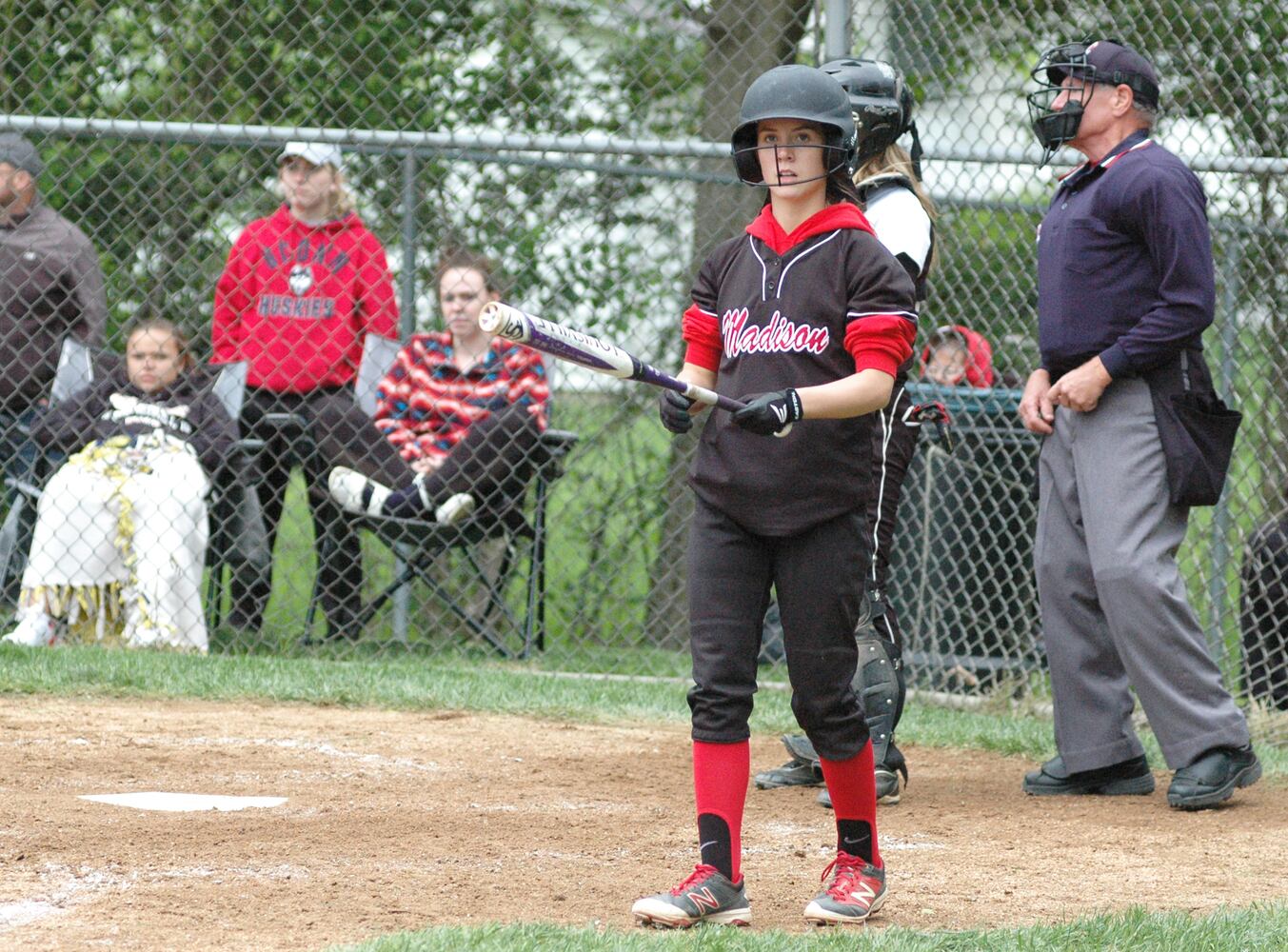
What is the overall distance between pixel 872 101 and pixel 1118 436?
124 cm

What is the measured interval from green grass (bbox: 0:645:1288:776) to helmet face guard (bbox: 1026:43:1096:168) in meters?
2.09

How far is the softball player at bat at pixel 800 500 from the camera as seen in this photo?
3.28 meters

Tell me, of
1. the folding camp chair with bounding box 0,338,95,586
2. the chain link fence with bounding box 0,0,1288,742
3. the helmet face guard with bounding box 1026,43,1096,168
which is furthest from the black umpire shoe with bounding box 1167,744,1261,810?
the folding camp chair with bounding box 0,338,95,586

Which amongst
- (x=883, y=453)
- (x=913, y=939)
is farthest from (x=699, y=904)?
(x=883, y=453)

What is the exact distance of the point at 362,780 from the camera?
4598mm

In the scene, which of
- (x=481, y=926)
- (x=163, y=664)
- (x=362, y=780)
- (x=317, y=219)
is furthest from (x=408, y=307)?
(x=481, y=926)

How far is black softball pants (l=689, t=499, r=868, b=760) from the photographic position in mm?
3305

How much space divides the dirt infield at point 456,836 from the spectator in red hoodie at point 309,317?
5.51 ft

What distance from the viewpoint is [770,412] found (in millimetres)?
3064

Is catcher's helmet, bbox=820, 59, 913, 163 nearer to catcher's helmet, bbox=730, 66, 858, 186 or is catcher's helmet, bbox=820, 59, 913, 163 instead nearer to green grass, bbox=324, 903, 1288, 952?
catcher's helmet, bbox=730, 66, 858, 186

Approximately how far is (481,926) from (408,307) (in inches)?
186

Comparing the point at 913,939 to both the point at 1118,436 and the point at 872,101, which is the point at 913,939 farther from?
the point at 872,101

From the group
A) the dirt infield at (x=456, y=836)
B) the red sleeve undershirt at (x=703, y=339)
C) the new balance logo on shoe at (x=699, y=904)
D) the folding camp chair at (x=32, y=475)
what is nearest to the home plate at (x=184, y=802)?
the dirt infield at (x=456, y=836)

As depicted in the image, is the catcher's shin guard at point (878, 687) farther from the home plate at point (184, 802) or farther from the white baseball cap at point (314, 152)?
the white baseball cap at point (314, 152)
